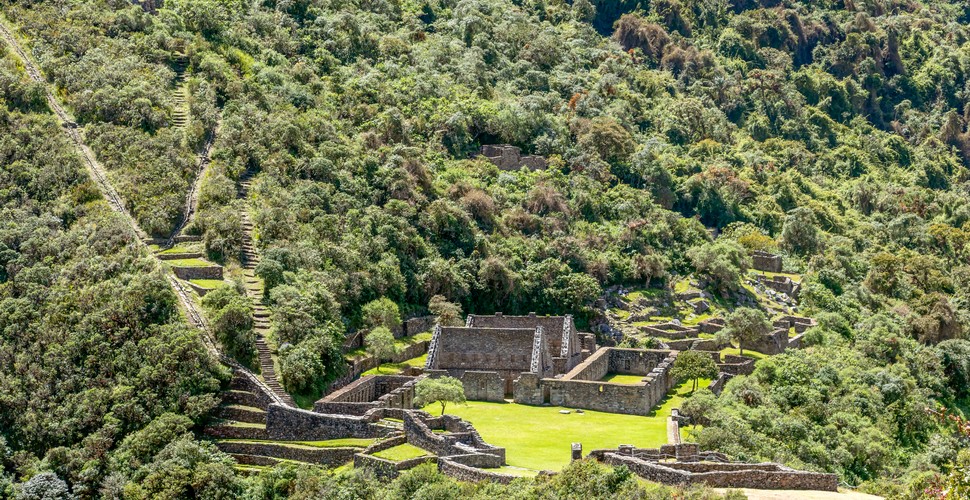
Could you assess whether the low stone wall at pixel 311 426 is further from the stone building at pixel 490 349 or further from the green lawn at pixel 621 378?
the green lawn at pixel 621 378

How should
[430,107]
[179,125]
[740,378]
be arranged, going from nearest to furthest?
[740,378] → [179,125] → [430,107]

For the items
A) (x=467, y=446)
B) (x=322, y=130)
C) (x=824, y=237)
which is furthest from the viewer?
(x=824, y=237)

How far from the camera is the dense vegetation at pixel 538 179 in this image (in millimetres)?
64250

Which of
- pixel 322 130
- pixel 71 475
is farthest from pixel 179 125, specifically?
pixel 71 475

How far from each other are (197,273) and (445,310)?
43.9ft

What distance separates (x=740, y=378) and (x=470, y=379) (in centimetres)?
1213

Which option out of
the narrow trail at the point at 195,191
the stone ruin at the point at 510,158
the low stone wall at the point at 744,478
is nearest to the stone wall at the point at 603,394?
the low stone wall at the point at 744,478

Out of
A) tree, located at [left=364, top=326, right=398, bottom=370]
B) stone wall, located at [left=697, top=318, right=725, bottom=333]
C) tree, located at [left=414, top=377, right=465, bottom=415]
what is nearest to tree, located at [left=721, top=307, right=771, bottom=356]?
stone wall, located at [left=697, top=318, right=725, bottom=333]

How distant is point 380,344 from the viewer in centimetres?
6272

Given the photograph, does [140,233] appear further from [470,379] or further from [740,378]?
[740,378]

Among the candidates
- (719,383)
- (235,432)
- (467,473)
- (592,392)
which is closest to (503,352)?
(592,392)

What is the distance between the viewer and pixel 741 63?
133000mm

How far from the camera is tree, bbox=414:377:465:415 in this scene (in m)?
56.0

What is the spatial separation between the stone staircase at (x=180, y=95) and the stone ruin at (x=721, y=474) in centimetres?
3978
